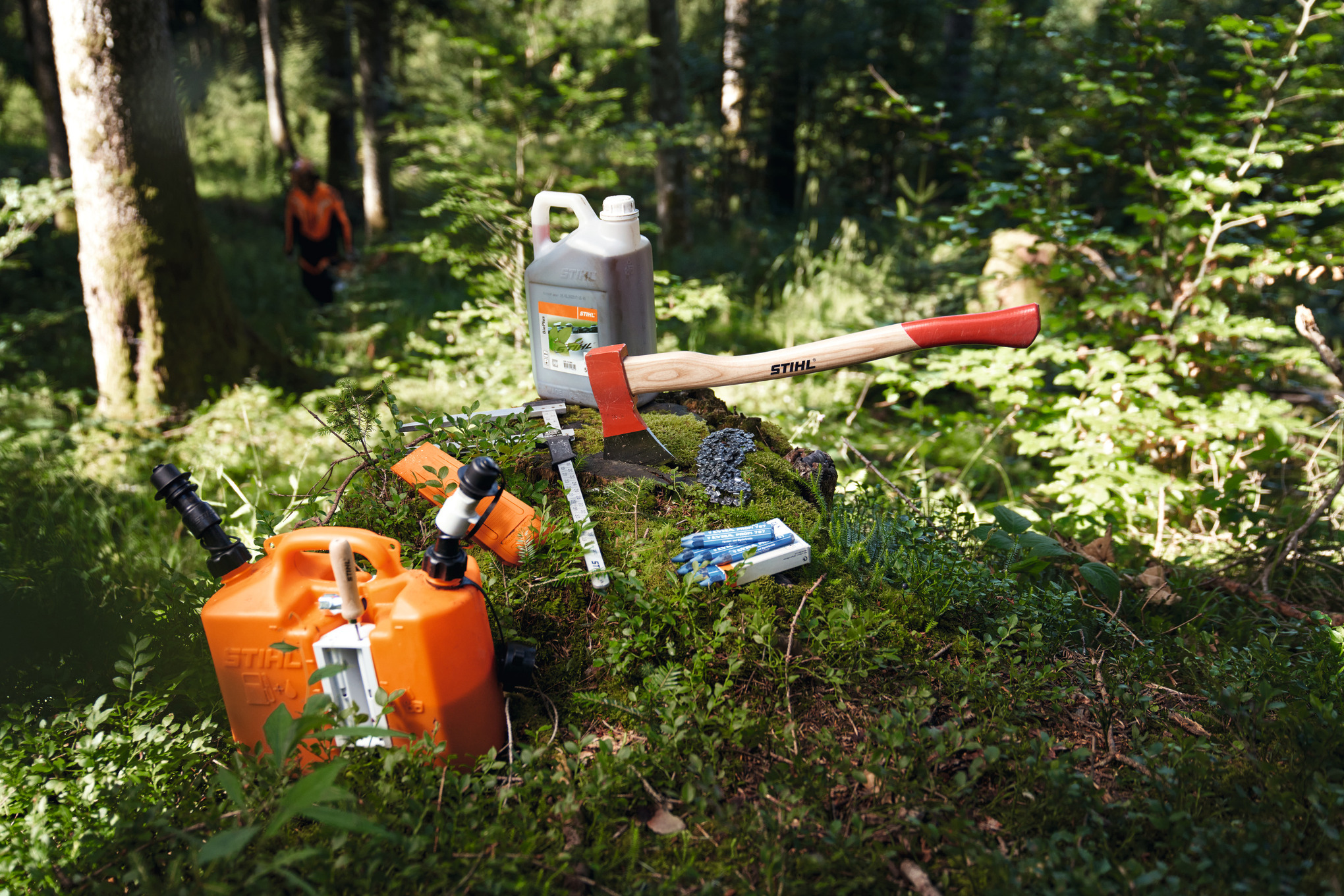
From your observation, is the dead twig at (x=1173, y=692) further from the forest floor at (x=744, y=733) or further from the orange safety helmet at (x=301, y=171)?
the orange safety helmet at (x=301, y=171)

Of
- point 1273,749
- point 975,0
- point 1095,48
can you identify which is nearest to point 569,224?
point 1095,48

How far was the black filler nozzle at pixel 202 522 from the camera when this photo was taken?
1.75m

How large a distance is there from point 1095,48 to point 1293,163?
2.54m

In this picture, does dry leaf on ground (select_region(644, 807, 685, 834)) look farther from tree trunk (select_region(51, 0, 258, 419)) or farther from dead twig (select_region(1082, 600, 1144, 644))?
tree trunk (select_region(51, 0, 258, 419))

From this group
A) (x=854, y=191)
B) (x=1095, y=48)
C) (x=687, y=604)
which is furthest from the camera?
(x=854, y=191)

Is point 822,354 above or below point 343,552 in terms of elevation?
above

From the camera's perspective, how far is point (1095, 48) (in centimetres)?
396

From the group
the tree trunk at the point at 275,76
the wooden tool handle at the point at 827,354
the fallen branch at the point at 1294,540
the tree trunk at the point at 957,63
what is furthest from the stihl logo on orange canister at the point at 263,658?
the tree trunk at the point at 275,76

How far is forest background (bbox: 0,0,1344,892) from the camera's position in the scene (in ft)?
4.93

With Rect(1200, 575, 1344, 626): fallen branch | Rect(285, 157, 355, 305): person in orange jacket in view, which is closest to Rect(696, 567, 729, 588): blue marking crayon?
Rect(1200, 575, 1344, 626): fallen branch

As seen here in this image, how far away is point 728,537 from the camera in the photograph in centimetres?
217

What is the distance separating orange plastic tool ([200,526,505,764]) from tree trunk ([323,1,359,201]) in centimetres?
1211

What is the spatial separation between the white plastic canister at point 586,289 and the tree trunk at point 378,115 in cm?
956

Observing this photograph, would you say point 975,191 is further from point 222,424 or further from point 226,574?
point 222,424
